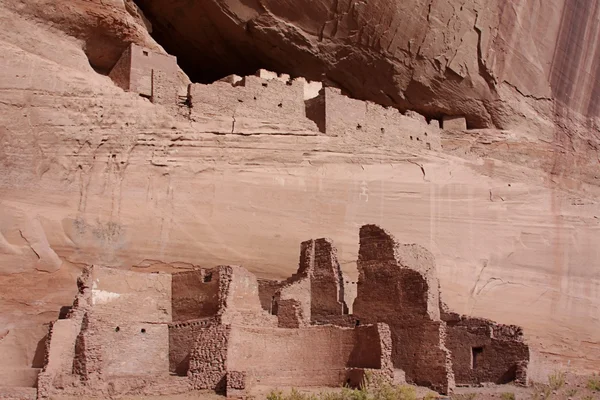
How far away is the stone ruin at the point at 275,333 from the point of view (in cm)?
1625

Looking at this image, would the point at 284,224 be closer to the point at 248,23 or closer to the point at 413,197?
the point at 413,197

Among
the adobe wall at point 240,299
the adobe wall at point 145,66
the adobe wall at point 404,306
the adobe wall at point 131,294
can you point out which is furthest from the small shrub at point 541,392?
the adobe wall at point 145,66

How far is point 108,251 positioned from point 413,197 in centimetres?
759

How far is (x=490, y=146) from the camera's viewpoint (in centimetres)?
2614

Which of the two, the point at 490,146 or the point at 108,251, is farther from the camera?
the point at 490,146

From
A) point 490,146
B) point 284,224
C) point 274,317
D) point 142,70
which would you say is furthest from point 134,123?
point 490,146

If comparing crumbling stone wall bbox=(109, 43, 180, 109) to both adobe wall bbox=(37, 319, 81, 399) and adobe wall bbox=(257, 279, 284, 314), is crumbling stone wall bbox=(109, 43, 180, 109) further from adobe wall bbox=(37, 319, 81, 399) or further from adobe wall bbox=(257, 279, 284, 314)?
adobe wall bbox=(37, 319, 81, 399)

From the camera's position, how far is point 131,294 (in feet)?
59.4

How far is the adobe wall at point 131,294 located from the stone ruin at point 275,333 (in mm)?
21

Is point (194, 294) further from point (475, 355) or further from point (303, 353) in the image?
point (475, 355)

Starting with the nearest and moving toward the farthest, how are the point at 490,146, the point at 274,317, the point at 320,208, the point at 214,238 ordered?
1. the point at 274,317
2. the point at 214,238
3. the point at 320,208
4. the point at 490,146

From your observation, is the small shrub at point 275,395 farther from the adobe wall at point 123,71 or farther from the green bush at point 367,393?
the adobe wall at point 123,71

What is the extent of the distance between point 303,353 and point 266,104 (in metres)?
6.81

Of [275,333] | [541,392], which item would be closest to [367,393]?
[275,333]
